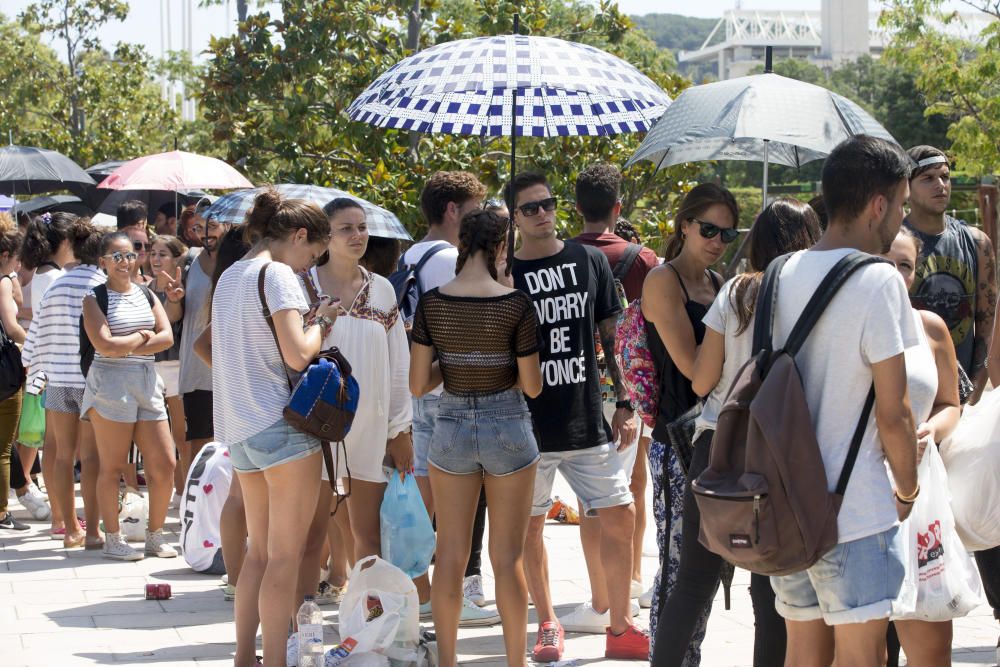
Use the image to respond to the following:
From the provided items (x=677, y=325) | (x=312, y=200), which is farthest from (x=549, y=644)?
(x=312, y=200)

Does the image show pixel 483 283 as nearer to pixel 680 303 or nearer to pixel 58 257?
pixel 680 303

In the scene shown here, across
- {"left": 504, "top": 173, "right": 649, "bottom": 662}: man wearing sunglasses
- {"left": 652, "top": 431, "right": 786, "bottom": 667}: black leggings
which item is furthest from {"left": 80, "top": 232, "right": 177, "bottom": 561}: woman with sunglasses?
{"left": 652, "top": 431, "right": 786, "bottom": 667}: black leggings

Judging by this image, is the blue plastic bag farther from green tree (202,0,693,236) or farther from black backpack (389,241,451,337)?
green tree (202,0,693,236)

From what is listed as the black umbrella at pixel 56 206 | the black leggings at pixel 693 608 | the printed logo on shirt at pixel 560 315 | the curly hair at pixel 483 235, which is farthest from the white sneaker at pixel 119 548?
the black umbrella at pixel 56 206

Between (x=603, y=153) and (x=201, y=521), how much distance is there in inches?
261

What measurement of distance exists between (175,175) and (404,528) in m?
5.24

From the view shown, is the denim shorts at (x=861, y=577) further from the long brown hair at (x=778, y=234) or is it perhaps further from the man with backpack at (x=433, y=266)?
the man with backpack at (x=433, y=266)

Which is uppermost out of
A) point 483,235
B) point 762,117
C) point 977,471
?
point 762,117

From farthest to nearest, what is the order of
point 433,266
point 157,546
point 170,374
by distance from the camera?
point 170,374
point 157,546
point 433,266

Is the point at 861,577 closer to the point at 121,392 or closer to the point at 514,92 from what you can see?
the point at 514,92

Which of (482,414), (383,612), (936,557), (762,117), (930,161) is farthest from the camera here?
(930,161)

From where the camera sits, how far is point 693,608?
4426 mm

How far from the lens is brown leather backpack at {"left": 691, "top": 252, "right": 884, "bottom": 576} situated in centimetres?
326

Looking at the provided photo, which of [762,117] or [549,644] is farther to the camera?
[549,644]
